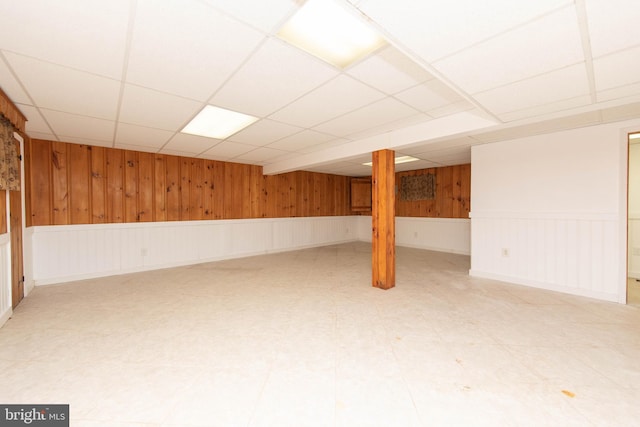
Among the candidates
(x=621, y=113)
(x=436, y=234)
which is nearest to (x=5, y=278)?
(x=621, y=113)

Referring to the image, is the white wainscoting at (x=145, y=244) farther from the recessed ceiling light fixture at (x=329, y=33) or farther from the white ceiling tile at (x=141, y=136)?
the recessed ceiling light fixture at (x=329, y=33)

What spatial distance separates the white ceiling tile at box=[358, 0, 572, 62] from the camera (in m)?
1.24

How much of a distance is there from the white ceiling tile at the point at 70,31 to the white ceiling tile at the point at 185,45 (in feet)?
0.30

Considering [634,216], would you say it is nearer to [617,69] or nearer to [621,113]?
[621,113]

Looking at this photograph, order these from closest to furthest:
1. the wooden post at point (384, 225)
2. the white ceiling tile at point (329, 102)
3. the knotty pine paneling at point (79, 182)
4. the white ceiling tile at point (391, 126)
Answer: the white ceiling tile at point (329, 102)
the white ceiling tile at point (391, 126)
the wooden post at point (384, 225)
the knotty pine paneling at point (79, 182)

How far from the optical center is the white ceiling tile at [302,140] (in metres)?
3.68

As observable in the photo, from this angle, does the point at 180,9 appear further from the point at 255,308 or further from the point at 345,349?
the point at 255,308

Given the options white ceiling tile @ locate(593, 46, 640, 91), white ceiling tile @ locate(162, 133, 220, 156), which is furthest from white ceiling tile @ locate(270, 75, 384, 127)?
white ceiling tile @ locate(162, 133, 220, 156)

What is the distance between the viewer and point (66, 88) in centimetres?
229

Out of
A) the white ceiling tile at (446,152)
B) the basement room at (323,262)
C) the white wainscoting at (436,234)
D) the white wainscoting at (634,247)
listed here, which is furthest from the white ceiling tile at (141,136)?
the white wainscoting at (634,247)

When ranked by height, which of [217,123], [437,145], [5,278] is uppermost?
[217,123]

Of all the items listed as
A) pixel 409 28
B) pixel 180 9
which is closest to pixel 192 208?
pixel 180 9

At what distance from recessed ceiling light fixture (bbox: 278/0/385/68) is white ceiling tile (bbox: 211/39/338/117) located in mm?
66

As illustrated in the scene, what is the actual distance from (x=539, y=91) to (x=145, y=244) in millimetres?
5655
